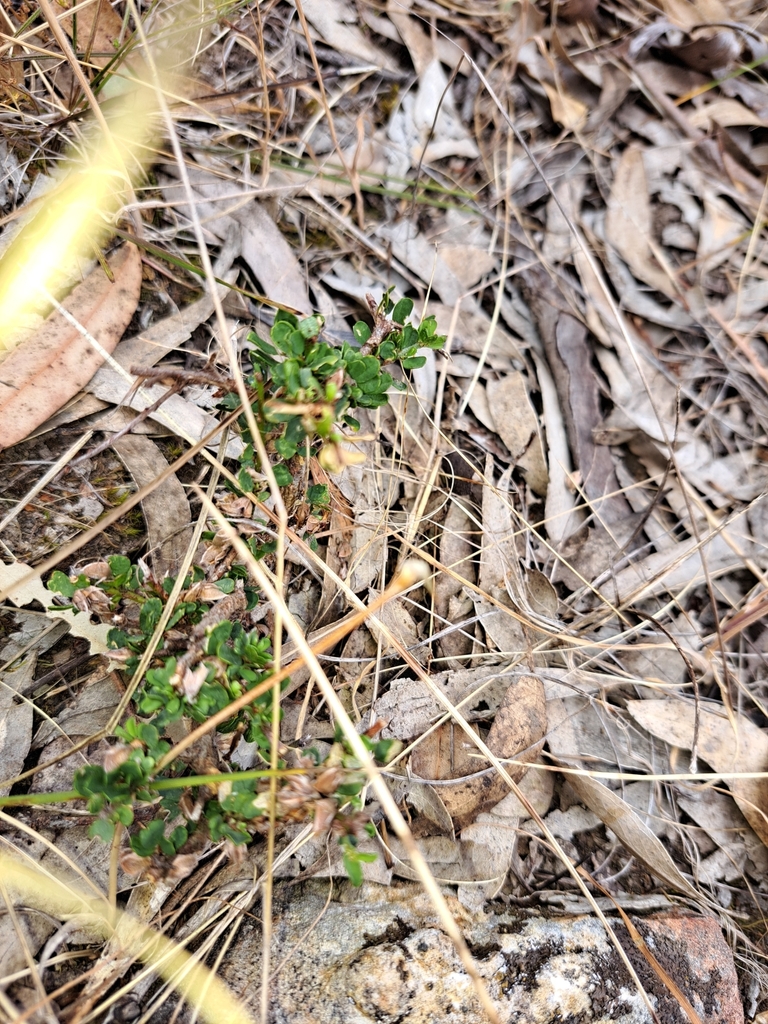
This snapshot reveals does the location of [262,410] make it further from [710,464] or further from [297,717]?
[710,464]

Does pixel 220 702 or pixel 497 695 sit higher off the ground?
pixel 220 702

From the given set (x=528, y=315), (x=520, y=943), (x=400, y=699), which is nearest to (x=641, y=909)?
(x=520, y=943)

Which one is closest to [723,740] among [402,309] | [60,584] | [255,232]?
[402,309]

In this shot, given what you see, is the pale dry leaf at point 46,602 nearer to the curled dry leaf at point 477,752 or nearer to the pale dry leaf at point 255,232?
the curled dry leaf at point 477,752

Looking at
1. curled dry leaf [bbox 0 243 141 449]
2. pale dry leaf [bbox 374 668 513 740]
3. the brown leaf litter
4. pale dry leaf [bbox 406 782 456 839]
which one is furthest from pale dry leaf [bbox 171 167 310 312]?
pale dry leaf [bbox 406 782 456 839]

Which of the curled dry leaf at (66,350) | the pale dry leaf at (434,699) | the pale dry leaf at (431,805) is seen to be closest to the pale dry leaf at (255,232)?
the curled dry leaf at (66,350)

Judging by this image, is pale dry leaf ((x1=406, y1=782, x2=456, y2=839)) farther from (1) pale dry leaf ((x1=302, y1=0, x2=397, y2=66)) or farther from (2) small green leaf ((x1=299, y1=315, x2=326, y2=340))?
(1) pale dry leaf ((x1=302, y1=0, x2=397, y2=66))

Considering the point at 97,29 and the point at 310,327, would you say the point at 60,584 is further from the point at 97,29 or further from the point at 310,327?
the point at 97,29
